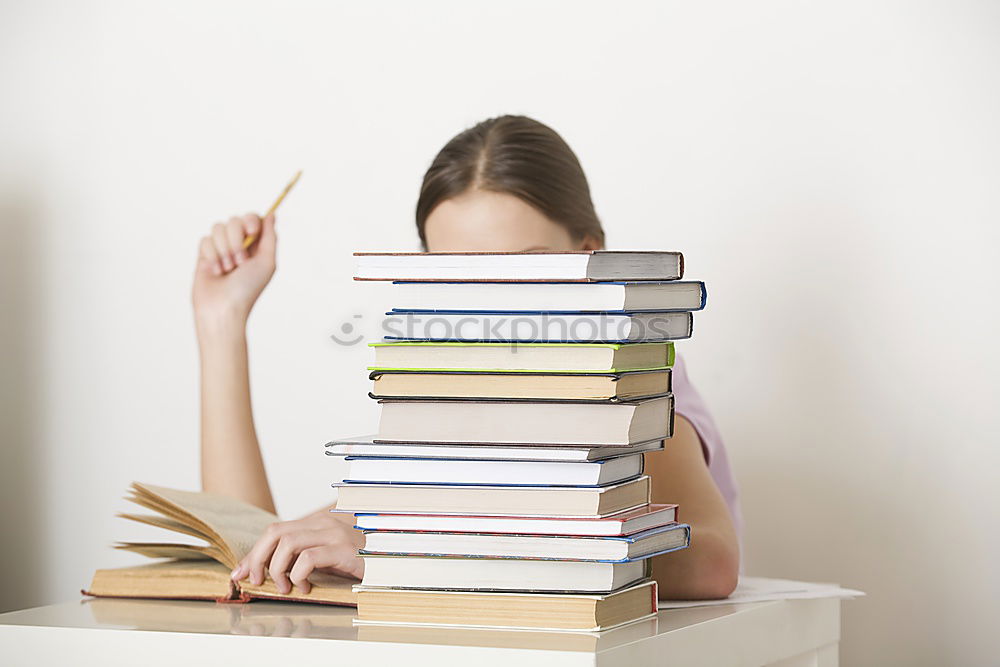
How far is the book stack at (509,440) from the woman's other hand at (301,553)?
15 centimetres

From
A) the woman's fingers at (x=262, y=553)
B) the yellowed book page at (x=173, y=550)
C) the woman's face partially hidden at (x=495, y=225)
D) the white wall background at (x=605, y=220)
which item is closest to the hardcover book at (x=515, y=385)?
the woman's fingers at (x=262, y=553)

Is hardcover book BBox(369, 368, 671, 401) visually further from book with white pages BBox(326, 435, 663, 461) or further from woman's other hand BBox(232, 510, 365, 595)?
woman's other hand BBox(232, 510, 365, 595)

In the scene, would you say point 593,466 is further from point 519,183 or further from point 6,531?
point 6,531

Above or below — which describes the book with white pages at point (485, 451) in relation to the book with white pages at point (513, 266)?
below

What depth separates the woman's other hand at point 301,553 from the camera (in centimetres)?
95

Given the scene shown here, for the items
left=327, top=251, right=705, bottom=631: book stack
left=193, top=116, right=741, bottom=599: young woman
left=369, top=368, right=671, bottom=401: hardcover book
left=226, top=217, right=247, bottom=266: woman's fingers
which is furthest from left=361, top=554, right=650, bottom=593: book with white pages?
left=226, top=217, right=247, bottom=266: woman's fingers

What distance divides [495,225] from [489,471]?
68 cm

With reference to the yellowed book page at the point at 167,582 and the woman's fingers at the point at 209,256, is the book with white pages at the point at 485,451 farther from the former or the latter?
the woman's fingers at the point at 209,256

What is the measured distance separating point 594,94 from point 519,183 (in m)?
0.49

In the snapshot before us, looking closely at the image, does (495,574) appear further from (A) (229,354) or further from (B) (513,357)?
(A) (229,354)

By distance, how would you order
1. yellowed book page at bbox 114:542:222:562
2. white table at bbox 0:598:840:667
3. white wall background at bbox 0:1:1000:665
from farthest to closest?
white wall background at bbox 0:1:1000:665
yellowed book page at bbox 114:542:222:562
white table at bbox 0:598:840:667

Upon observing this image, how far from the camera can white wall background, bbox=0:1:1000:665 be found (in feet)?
5.48

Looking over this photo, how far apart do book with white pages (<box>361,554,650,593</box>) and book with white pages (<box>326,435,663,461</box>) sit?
70 mm

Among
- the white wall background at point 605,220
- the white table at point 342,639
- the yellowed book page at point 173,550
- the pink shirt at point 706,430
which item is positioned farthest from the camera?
the white wall background at point 605,220
